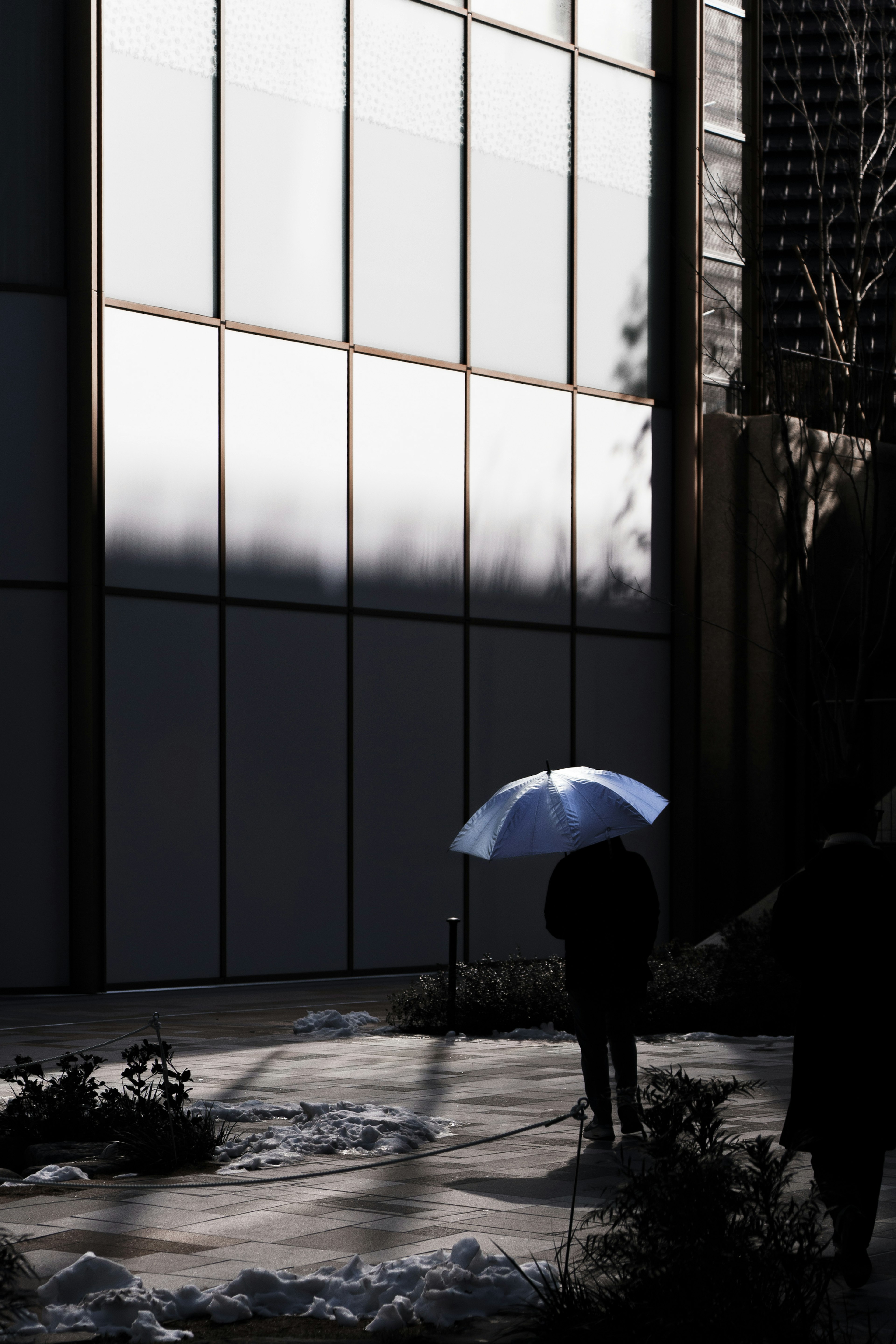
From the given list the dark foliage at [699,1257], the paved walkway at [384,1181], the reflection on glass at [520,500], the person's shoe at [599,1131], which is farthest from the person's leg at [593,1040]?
the reflection on glass at [520,500]

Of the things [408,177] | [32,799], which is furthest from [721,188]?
[32,799]

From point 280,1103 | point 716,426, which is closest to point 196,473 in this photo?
point 716,426

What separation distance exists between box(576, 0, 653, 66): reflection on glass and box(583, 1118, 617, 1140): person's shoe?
17.1 m

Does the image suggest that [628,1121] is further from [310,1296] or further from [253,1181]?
[310,1296]

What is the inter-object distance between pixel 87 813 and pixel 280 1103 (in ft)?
27.1

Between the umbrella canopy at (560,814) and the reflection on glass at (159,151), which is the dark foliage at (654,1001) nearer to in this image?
the umbrella canopy at (560,814)

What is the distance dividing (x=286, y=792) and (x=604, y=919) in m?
10.7

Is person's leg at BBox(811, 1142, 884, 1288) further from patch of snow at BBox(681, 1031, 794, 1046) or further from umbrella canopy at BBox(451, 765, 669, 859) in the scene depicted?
patch of snow at BBox(681, 1031, 794, 1046)

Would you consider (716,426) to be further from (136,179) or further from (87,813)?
(87,813)

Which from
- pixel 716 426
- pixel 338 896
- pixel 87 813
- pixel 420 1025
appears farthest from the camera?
pixel 716 426

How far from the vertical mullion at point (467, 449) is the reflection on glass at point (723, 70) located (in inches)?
168

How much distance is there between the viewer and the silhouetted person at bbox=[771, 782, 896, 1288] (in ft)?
19.4

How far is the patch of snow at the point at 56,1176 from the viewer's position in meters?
7.47

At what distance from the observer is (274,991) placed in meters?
18.1
